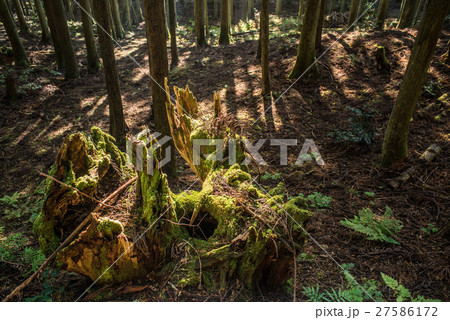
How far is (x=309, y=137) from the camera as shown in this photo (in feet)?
21.5

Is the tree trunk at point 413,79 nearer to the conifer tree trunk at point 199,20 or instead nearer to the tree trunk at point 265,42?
the tree trunk at point 265,42

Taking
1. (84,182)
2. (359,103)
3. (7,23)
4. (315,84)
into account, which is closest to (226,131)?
(84,182)

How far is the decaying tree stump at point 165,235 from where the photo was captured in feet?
7.62

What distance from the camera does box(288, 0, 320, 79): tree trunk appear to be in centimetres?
819

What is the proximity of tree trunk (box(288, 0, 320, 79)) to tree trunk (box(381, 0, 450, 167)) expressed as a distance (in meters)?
3.97

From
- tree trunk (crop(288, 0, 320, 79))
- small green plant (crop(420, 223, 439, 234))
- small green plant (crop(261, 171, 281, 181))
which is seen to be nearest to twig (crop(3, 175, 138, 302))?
small green plant (crop(261, 171, 281, 181))

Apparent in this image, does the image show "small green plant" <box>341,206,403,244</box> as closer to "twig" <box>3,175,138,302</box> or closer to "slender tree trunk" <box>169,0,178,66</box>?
"twig" <box>3,175,138,302</box>

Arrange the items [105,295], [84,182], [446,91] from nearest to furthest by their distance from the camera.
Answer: [105,295] < [84,182] < [446,91]

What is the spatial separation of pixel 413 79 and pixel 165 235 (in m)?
4.90

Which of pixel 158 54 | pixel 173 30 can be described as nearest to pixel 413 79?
pixel 158 54

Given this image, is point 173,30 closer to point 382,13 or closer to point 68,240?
point 382,13

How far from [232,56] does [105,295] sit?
511 inches

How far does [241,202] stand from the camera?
2.62 m
